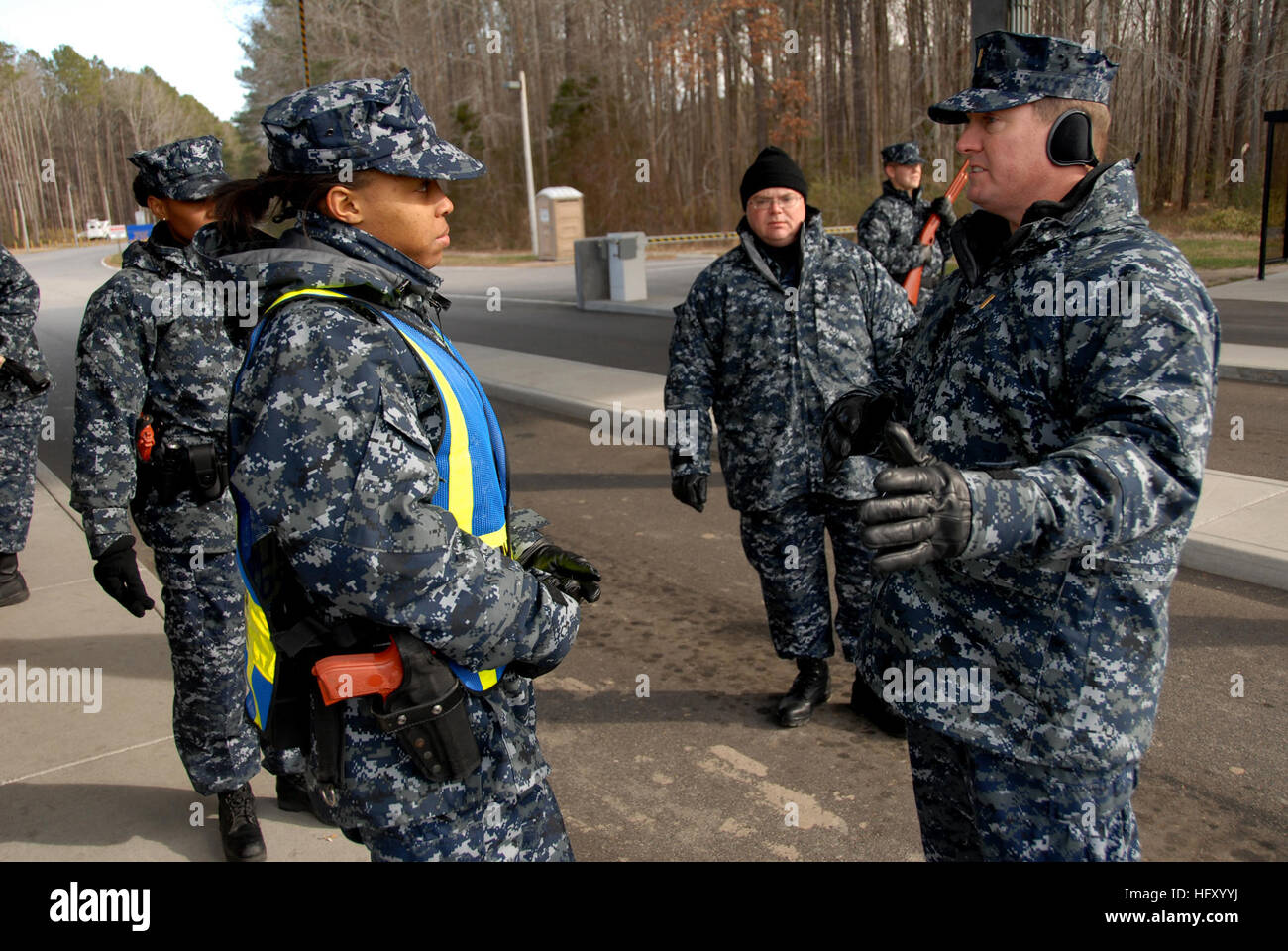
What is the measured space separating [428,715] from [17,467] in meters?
4.85

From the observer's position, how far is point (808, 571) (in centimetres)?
401

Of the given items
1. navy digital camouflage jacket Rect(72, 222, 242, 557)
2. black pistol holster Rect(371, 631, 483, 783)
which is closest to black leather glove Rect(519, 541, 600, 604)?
black pistol holster Rect(371, 631, 483, 783)

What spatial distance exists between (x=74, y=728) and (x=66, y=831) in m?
0.82

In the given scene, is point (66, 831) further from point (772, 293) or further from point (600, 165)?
point (600, 165)

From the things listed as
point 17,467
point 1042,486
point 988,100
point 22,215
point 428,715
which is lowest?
point 17,467

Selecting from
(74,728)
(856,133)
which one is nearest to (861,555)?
(74,728)

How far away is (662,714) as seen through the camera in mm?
4195

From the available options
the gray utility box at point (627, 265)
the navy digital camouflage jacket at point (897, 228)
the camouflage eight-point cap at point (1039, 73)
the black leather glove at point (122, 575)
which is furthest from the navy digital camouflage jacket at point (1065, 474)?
the gray utility box at point (627, 265)

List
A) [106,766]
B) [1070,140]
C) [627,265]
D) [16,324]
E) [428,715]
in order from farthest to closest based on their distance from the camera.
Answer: [627,265], [16,324], [106,766], [1070,140], [428,715]

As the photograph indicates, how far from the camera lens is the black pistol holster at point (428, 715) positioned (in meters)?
1.79

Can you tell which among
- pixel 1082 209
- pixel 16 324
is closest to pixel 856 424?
pixel 1082 209

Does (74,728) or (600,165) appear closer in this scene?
(74,728)

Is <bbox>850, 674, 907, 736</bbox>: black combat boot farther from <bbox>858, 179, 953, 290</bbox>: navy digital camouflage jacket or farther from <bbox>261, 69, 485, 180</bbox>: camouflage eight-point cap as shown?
<bbox>858, 179, 953, 290</bbox>: navy digital camouflage jacket

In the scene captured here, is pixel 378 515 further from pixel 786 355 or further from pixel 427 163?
pixel 786 355
